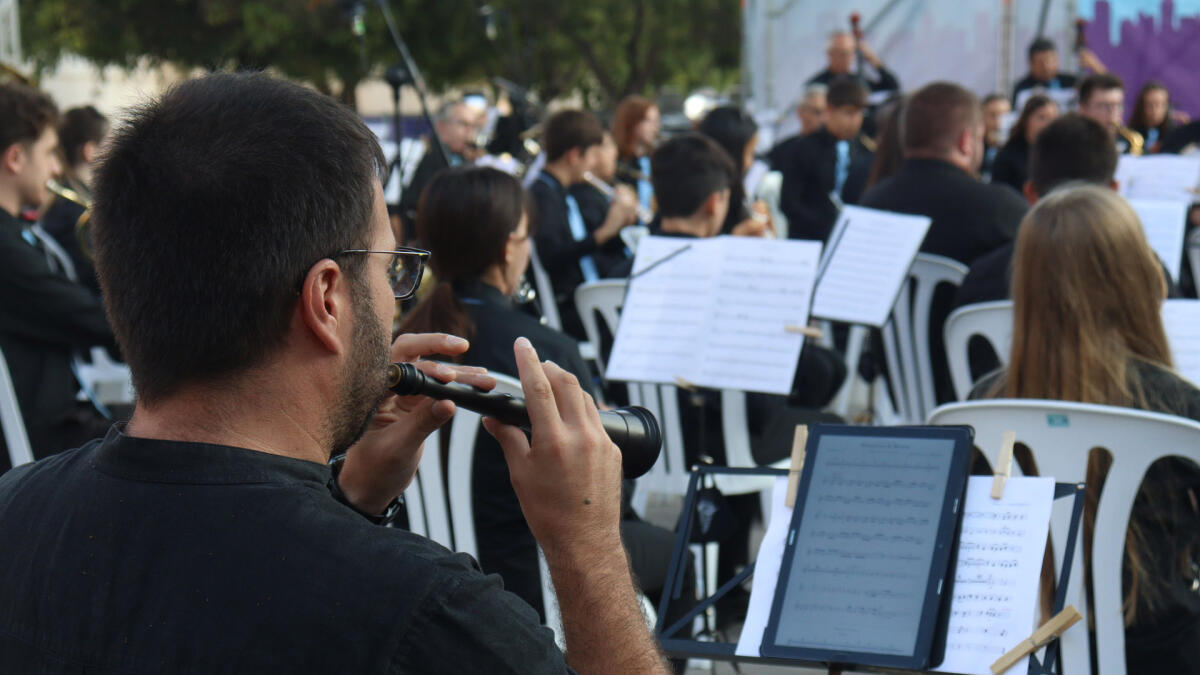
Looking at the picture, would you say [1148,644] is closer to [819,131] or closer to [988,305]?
[988,305]

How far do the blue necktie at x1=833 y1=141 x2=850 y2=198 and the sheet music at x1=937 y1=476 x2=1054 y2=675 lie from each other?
5.81m

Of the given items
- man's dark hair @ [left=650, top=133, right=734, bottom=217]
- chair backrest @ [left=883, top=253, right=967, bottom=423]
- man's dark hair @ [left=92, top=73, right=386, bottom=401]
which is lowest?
chair backrest @ [left=883, top=253, right=967, bottom=423]

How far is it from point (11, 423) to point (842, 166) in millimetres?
5332

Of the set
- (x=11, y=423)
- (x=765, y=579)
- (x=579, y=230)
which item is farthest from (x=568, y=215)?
(x=765, y=579)

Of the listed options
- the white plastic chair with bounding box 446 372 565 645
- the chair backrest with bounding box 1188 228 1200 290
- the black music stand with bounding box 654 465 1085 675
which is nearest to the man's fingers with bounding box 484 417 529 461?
the black music stand with bounding box 654 465 1085 675

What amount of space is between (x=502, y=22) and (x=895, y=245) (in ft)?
49.6

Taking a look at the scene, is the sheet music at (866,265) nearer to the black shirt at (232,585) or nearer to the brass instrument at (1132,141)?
the black shirt at (232,585)

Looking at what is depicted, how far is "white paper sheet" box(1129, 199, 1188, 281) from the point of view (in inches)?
170

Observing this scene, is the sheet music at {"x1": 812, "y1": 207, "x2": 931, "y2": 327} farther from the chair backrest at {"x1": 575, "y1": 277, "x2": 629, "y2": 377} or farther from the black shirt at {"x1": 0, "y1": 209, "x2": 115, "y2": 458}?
the black shirt at {"x1": 0, "y1": 209, "x2": 115, "y2": 458}

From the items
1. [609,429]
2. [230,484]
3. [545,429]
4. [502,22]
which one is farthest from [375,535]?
[502,22]

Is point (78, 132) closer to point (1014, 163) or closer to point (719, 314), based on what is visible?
point (719, 314)

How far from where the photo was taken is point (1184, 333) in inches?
116

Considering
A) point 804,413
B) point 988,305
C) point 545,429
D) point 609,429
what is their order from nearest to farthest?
point 545,429
point 609,429
point 988,305
point 804,413

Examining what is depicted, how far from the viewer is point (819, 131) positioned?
764 cm
